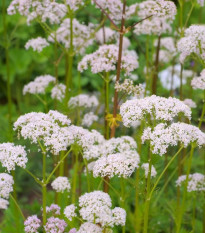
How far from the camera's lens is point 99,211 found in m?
2.63

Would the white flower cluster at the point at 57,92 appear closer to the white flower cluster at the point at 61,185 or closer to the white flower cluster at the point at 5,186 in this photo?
the white flower cluster at the point at 61,185

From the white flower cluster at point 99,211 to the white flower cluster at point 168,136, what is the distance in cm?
43

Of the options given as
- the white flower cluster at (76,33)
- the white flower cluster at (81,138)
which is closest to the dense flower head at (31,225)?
the white flower cluster at (81,138)

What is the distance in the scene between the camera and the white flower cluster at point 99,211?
2635 mm

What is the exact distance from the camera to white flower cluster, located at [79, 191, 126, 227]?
2635mm

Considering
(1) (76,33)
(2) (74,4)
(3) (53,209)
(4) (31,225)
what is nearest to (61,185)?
(3) (53,209)

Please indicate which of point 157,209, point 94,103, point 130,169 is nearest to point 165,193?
point 157,209

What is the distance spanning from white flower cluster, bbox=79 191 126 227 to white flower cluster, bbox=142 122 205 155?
1.41 ft

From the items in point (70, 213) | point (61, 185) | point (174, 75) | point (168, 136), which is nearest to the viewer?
point (168, 136)

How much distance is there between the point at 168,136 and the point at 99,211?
1.95 feet

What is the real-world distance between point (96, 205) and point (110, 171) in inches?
9.1

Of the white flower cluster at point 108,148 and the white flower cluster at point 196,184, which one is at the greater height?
the white flower cluster at point 108,148

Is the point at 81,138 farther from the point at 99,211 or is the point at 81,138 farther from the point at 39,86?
the point at 39,86

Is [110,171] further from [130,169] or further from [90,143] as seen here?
[90,143]
